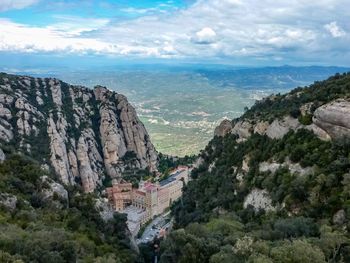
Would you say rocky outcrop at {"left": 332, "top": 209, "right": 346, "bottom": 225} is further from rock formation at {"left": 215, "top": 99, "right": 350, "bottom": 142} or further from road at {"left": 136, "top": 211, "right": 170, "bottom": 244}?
road at {"left": 136, "top": 211, "right": 170, "bottom": 244}

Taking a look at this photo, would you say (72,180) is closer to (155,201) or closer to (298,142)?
(155,201)

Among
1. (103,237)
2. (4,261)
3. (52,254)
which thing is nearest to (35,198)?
Result: (103,237)

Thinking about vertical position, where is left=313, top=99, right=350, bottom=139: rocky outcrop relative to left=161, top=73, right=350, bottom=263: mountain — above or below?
above

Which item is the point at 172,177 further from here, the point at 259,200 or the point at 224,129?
the point at 259,200

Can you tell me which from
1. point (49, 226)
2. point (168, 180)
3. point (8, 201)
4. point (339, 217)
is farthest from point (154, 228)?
point (339, 217)

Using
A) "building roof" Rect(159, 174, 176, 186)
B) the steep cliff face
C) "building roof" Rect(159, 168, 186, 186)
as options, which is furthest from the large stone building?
the steep cliff face

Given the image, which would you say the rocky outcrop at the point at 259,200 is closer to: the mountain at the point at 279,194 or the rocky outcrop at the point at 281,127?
the mountain at the point at 279,194

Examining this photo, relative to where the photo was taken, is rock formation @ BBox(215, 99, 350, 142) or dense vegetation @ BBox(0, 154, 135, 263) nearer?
dense vegetation @ BBox(0, 154, 135, 263)
